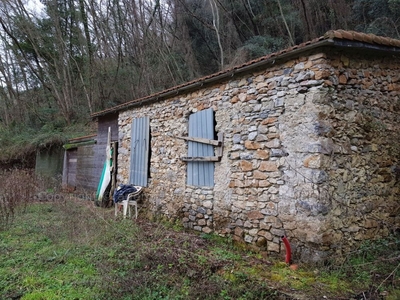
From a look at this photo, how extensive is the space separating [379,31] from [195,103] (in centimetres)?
A: 657

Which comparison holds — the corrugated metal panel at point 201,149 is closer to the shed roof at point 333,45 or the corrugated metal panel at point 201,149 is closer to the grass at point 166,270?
the shed roof at point 333,45

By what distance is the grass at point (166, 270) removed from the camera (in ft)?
10.9

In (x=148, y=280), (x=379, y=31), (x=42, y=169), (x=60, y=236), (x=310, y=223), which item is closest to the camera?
(x=148, y=280)

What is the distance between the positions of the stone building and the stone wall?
0.01 m

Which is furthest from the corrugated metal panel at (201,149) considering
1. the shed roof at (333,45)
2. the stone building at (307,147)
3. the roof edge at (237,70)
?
the shed roof at (333,45)

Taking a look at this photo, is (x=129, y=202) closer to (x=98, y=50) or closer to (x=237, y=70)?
(x=237, y=70)

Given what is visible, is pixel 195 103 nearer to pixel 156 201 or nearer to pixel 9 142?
pixel 156 201

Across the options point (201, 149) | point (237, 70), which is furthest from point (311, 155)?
point (201, 149)

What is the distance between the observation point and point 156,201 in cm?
718

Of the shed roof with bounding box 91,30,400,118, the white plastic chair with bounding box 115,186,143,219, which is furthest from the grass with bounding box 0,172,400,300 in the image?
the shed roof with bounding box 91,30,400,118

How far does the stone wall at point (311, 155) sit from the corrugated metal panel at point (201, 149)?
0.24 m

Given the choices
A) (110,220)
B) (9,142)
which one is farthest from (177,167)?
(9,142)

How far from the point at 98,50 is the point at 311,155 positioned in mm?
14325

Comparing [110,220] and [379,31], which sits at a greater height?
[379,31]
